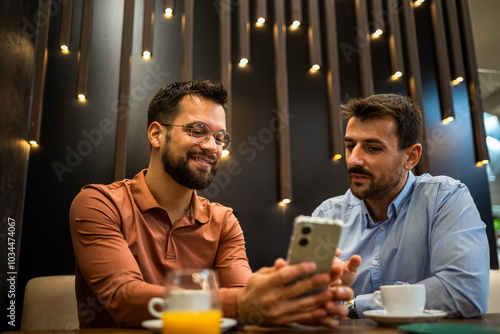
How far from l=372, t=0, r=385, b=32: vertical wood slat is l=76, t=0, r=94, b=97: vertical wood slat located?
79.7 inches

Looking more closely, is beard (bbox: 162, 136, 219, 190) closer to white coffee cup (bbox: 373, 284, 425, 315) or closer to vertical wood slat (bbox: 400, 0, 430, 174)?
white coffee cup (bbox: 373, 284, 425, 315)

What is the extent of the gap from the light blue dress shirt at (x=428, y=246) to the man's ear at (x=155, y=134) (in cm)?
98

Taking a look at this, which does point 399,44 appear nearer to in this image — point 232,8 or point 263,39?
point 263,39

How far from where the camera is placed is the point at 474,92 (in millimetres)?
3184

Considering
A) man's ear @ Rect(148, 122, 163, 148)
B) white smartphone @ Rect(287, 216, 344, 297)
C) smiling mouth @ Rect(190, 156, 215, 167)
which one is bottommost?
white smartphone @ Rect(287, 216, 344, 297)

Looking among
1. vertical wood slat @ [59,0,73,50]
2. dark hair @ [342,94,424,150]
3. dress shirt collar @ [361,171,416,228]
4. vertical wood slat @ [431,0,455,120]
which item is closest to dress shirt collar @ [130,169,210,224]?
dress shirt collar @ [361,171,416,228]

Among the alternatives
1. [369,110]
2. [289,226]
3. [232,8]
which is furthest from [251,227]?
[232,8]

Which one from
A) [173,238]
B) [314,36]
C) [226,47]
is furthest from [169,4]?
[173,238]

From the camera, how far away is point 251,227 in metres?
2.65

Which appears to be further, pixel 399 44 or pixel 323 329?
pixel 399 44

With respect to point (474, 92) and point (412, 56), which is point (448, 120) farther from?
point (412, 56)

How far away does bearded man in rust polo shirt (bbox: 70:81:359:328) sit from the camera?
96 cm

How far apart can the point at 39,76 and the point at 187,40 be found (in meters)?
0.94

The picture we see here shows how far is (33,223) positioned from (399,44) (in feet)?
9.19
